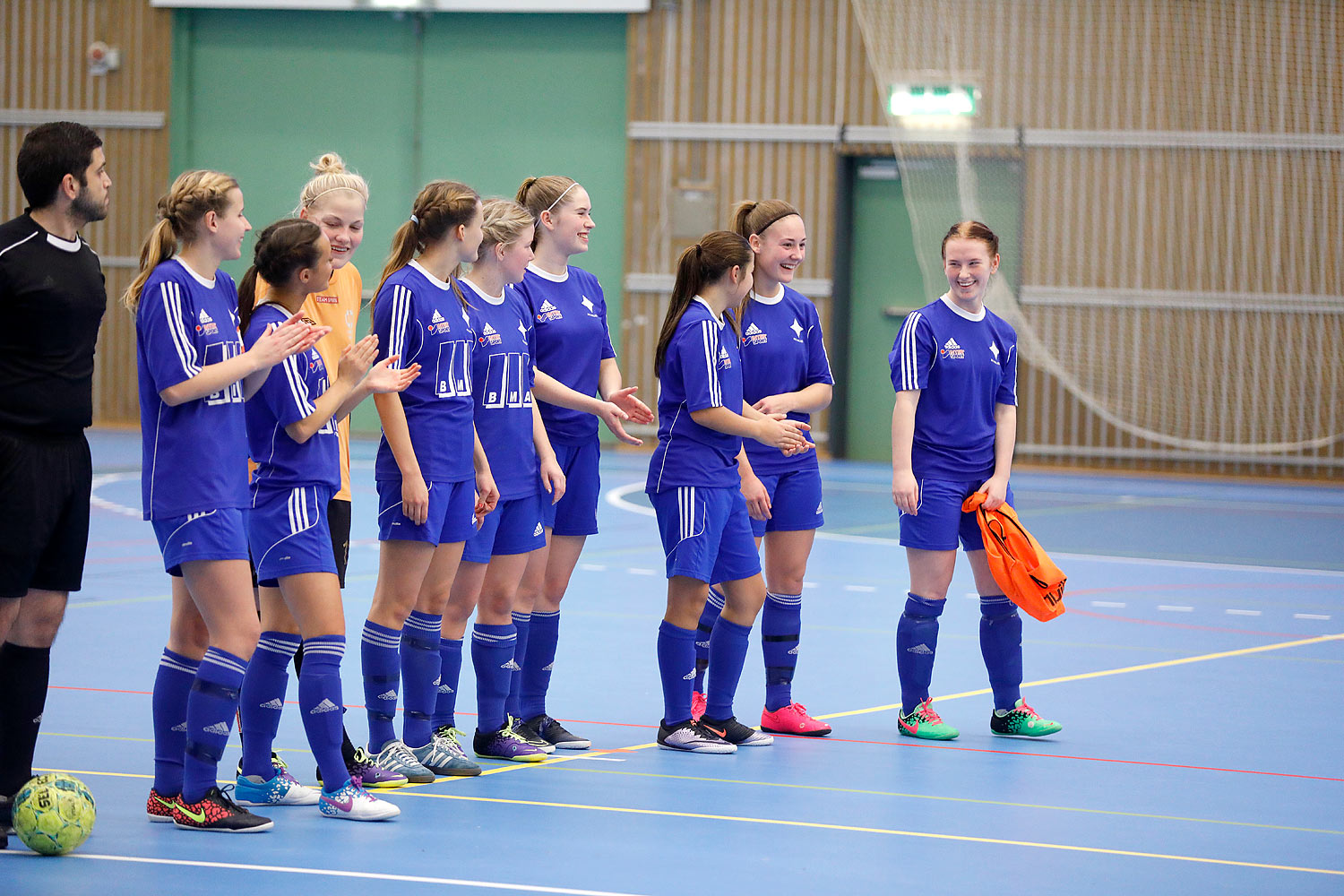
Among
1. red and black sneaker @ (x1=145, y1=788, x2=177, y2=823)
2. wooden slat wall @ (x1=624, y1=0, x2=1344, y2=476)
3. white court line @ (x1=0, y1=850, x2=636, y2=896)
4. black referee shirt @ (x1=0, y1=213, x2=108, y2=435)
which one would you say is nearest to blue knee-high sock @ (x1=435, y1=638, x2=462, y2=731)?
red and black sneaker @ (x1=145, y1=788, x2=177, y2=823)

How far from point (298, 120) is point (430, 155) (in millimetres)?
1736

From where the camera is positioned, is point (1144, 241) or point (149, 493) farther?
point (1144, 241)

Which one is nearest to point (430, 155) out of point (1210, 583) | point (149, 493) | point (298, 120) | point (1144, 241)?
point (298, 120)

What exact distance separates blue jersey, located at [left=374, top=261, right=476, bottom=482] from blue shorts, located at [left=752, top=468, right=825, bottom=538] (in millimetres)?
1286

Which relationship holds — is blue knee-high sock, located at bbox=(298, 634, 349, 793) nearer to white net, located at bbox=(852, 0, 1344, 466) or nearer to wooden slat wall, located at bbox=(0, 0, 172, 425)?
white net, located at bbox=(852, 0, 1344, 466)

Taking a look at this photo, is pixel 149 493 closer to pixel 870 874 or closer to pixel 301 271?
pixel 301 271

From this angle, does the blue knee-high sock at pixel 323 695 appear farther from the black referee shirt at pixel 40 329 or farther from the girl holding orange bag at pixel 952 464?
the girl holding orange bag at pixel 952 464

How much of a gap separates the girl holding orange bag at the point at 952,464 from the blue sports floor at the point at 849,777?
0.24 m

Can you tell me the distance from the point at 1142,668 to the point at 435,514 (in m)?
3.45

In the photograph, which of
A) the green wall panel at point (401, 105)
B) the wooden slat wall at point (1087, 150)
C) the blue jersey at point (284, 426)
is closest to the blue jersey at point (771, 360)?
the blue jersey at point (284, 426)

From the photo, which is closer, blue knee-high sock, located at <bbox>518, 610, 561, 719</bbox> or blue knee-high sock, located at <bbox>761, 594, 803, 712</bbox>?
blue knee-high sock, located at <bbox>518, 610, 561, 719</bbox>

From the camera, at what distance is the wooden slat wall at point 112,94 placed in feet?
60.6

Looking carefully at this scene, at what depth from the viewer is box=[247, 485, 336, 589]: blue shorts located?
374 cm

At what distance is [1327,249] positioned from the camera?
48.8 ft
